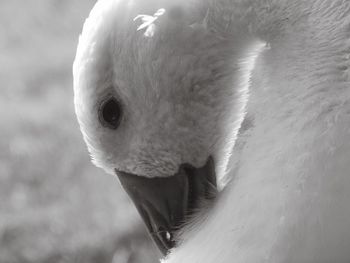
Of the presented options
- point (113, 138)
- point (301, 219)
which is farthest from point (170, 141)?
point (301, 219)

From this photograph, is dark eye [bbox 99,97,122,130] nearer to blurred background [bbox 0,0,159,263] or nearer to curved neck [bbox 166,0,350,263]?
curved neck [bbox 166,0,350,263]

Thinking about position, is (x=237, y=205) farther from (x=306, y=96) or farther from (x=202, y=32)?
(x=202, y=32)

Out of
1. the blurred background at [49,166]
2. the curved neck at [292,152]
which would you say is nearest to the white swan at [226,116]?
the curved neck at [292,152]

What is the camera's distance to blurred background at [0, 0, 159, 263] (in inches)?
129

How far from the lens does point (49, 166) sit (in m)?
3.50

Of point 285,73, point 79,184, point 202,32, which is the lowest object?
A: point 79,184

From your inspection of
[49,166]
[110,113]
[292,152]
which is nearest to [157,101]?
[110,113]

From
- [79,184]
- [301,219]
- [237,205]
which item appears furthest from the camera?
[79,184]

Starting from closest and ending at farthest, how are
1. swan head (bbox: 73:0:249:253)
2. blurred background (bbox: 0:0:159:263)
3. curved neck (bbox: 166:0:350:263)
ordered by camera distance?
curved neck (bbox: 166:0:350:263) → swan head (bbox: 73:0:249:253) → blurred background (bbox: 0:0:159:263)

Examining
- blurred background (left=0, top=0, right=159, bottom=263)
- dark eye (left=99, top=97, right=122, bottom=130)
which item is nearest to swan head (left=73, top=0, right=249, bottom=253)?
dark eye (left=99, top=97, right=122, bottom=130)

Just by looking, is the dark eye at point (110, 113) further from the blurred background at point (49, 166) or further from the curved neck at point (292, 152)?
the blurred background at point (49, 166)

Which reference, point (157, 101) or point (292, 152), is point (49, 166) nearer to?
point (157, 101)

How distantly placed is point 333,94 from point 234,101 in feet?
0.87

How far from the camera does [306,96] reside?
4.93 ft
